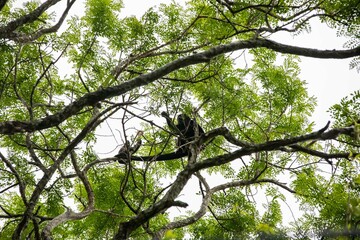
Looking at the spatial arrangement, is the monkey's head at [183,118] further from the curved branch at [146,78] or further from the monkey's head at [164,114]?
the curved branch at [146,78]

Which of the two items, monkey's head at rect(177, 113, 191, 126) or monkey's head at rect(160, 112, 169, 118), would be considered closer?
monkey's head at rect(160, 112, 169, 118)

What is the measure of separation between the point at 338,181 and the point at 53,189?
401 centimetres

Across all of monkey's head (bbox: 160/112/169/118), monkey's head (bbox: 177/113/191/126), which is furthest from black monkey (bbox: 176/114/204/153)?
monkey's head (bbox: 160/112/169/118)

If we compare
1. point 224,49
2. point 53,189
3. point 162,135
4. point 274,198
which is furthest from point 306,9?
point 53,189

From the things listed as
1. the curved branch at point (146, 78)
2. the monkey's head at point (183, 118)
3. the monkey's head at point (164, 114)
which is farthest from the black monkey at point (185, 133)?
the curved branch at point (146, 78)

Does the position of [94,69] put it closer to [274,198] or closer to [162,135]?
[162,135]

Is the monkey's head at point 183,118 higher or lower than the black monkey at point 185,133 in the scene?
higher

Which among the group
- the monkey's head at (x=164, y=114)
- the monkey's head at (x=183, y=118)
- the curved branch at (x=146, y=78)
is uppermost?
the monkey's head at (x=183, y=118)

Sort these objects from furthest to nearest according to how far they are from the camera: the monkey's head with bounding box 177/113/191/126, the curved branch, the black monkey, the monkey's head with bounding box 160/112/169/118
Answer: the monkey's head with bounding box 177/113/191/126 → the monkey's head with bounding box 160/112/169/118 → the black monkey → the curved branch

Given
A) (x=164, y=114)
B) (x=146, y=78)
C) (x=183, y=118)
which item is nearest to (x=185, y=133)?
(x=164, y=114)

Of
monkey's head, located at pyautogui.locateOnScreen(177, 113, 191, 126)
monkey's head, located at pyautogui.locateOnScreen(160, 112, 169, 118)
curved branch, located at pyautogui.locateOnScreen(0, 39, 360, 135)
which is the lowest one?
curved branch, located at pyautogui.locateOnScreen(0, 39, 360, 135)

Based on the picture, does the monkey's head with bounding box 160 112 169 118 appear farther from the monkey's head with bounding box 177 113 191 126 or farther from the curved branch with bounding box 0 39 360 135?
the curved branch with bounding box 0 39 360 135

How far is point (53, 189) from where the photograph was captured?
521cm

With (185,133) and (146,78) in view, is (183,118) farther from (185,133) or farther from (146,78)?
(146,78)
